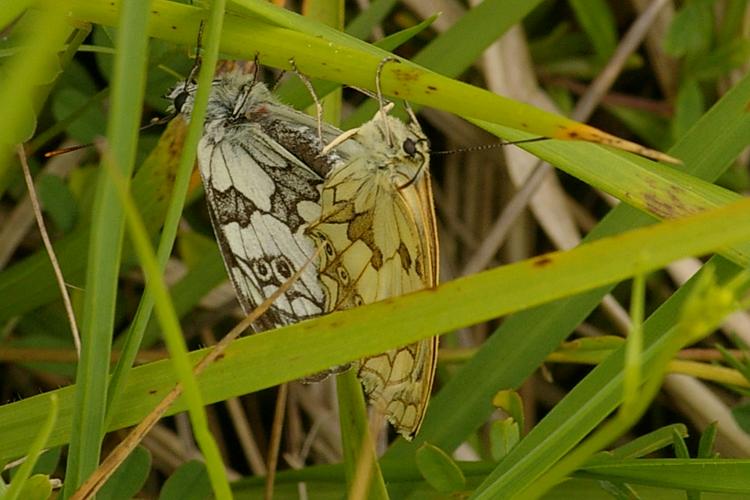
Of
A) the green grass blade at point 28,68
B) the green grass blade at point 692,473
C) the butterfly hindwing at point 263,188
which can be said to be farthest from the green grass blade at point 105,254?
the green grass blade at point 692,473

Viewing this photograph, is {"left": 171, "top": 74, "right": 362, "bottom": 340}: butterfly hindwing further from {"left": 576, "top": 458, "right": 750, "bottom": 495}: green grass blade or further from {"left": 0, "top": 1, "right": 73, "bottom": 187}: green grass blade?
{"left": 0, "top": 1, "right": 73, "bottom": 187}: green grass blade

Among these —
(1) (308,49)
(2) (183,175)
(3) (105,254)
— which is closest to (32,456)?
(3) (105,254)

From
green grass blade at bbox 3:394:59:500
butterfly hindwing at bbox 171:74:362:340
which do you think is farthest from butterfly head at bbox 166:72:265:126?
green grass blade at bbox 3:394:59:500

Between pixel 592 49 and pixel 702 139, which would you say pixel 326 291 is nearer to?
pixel 702 139

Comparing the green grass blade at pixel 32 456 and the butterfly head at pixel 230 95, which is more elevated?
the butterfly head at pixel 230 95

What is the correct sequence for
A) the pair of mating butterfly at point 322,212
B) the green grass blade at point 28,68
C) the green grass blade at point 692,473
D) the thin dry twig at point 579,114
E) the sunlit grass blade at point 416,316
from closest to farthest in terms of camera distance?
the green grass blade at point 28,68
the sunlit grass blade at point 416,316
the green grass blade at point 692,473
the pair of mating butterfly at point 322,212
the thin dry twig at point 579,114

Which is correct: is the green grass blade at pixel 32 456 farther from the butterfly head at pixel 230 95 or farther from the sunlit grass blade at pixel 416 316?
the butterfly head at pixel 230 95

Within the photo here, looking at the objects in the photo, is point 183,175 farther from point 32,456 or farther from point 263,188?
point 263,188
